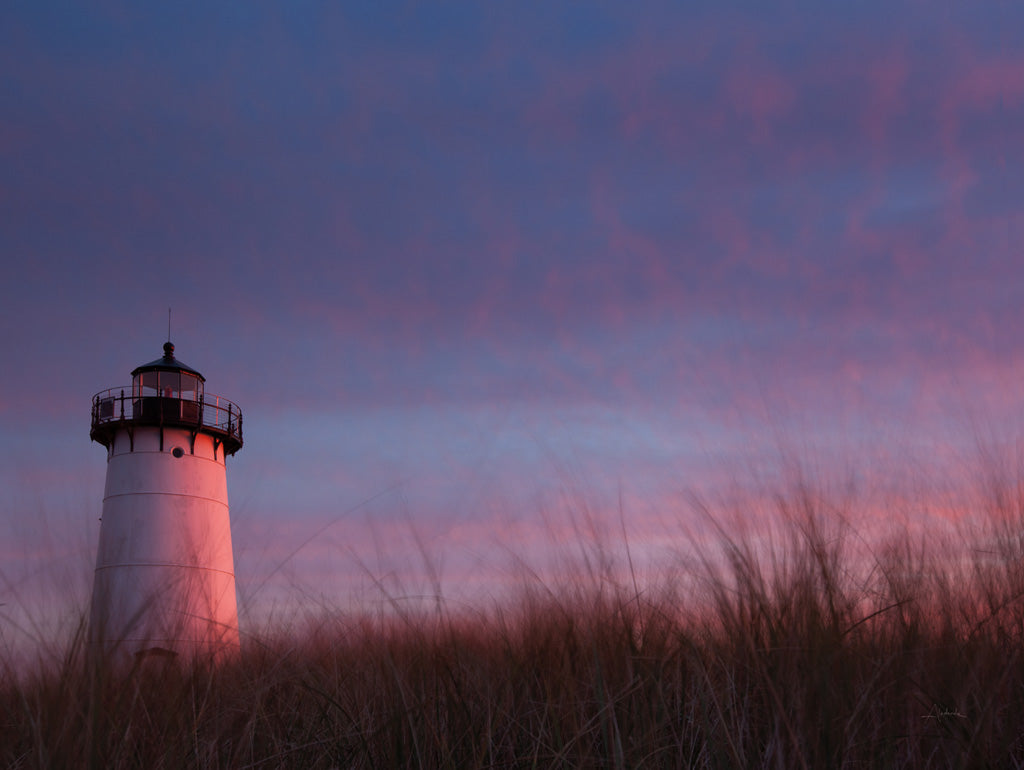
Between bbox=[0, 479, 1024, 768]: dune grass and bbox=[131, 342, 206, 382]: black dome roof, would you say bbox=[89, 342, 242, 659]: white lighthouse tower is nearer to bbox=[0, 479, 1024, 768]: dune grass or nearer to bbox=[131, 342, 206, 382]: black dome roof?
bbox=[131, 342, 206, 382]: black dome roof

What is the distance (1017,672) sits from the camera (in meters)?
2.23

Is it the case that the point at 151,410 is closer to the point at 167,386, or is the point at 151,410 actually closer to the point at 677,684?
the point at 167,386

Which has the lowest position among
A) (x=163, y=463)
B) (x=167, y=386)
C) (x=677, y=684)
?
(x=677, y=684)

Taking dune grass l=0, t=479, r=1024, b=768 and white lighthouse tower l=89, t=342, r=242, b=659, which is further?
white lighthouse tower l=89, t=342, r=242, b=659

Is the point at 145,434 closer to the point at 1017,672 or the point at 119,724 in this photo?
the point at 119,724

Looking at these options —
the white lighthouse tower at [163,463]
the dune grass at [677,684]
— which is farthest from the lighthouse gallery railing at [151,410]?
the dune grass at [677,684]

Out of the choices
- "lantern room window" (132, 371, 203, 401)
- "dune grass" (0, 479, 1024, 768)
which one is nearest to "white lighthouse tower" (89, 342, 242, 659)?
"lantern room window" (132, 371, 203, 401)

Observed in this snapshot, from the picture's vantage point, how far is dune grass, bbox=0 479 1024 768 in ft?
6.66

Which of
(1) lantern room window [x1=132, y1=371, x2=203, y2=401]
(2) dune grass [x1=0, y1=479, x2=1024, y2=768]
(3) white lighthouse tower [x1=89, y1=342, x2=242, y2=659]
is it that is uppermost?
(1) lantern room window [x1=132, y1=371, x2=203, y2=401]

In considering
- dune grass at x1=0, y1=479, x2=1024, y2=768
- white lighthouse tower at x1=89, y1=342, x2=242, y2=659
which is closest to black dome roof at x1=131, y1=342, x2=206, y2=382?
white lighthouse tower at x1=89, y1=342, x2=242, y2=659

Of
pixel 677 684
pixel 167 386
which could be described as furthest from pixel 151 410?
pixel 677 684

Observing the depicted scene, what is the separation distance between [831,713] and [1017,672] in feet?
2.22

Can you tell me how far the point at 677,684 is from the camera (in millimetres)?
2379

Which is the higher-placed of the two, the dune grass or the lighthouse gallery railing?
the lighthouse gallery railing
